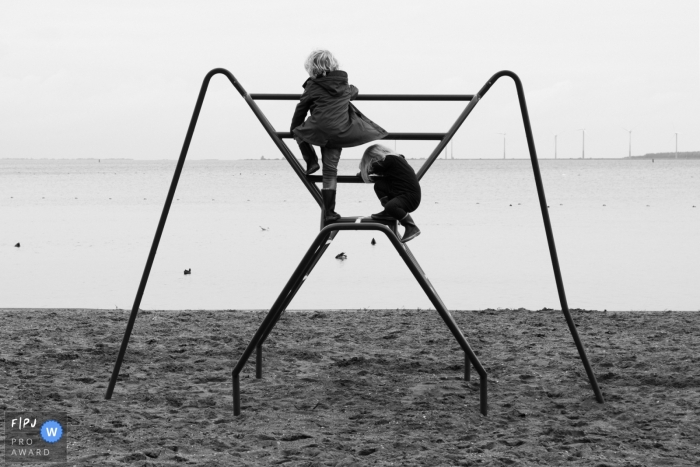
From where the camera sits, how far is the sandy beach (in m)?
3.41

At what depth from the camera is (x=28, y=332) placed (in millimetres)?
5777

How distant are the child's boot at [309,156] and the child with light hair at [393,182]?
11.4 inches

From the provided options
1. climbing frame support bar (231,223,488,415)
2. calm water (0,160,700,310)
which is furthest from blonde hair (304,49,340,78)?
calm water (0,160,700,310)

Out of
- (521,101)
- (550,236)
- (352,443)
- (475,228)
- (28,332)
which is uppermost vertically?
(475,228)

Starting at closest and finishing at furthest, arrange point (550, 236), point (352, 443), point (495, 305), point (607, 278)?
point (352, 443)
point (550, 236)
point (495, 305)
point (607, 278)

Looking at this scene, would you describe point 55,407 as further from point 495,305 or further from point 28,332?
point 495,305

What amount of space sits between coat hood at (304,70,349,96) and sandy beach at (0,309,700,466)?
1.56 meters

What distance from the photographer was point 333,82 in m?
3.87

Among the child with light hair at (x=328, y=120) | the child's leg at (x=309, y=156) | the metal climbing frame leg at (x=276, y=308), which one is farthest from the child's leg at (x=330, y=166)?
the metal climbing frame leg at (x=276, y=308)

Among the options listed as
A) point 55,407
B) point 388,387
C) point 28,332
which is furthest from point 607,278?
point 55,407

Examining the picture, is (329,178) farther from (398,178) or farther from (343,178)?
(398,178)

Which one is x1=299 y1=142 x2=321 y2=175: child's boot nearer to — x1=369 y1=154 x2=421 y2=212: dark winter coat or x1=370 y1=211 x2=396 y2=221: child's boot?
x1=369 y1=154 x2=421 y2=212: dark winter coat

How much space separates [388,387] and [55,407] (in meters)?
1.72

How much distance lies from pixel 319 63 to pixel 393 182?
2.18 feet
